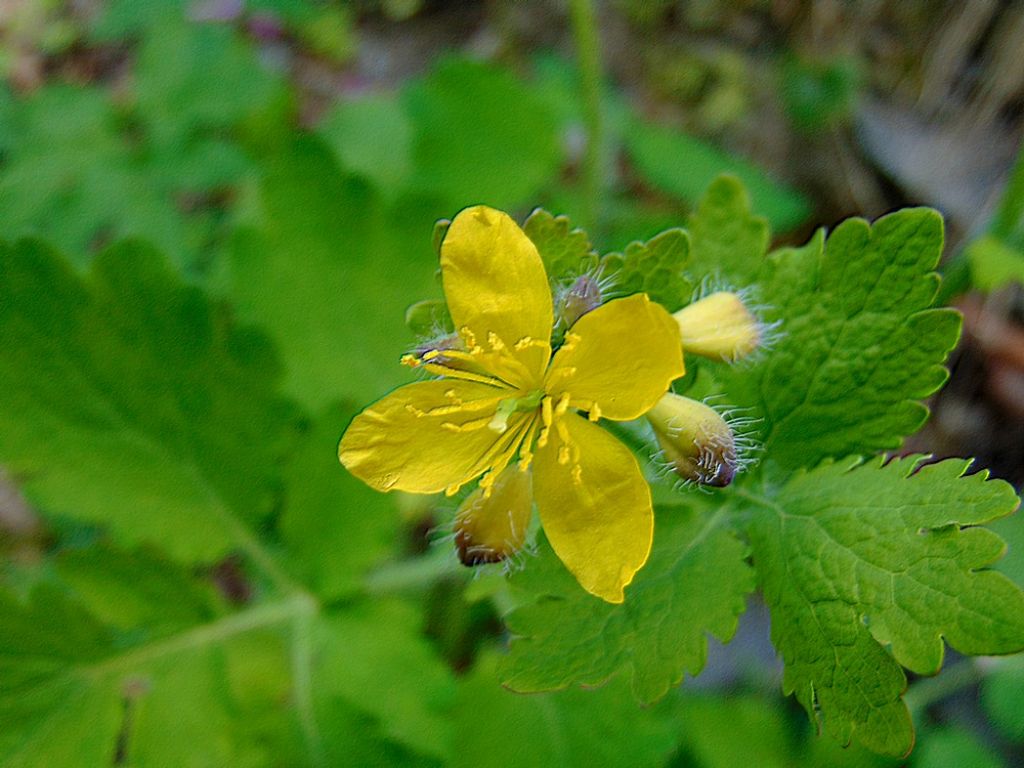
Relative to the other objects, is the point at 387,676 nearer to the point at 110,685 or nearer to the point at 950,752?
the point at 110,685

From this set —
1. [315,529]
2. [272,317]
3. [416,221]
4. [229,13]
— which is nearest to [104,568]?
[315,529]

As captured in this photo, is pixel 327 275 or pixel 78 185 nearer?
pixel 327 275

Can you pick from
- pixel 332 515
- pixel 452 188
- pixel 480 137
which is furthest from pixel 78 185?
pixel 332 515

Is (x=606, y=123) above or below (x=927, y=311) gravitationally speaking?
below

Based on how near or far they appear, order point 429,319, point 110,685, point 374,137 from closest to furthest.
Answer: point 429,319 → point 110,685 → point 374,137

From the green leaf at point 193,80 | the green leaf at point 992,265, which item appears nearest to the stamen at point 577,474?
the green leaf at point 992,265

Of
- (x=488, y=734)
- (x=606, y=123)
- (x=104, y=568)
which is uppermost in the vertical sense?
(x=606, y=123)

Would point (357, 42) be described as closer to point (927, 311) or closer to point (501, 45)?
point (501, 45)
